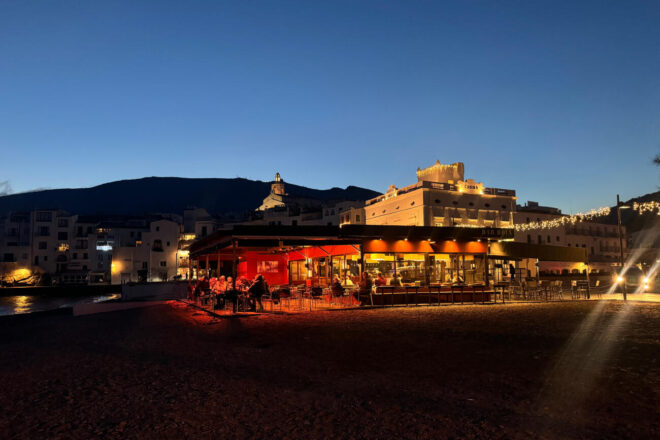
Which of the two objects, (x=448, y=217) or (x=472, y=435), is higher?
(x=448, y=217)

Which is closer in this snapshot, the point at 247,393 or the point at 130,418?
the point at 130,418

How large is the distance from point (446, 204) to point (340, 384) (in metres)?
46.5

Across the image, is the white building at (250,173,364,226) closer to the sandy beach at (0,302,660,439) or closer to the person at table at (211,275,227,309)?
the person at table at (211,275,227,309)

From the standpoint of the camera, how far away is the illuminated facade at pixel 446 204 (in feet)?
164

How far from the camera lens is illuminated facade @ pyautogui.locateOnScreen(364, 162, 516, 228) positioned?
50062 mm

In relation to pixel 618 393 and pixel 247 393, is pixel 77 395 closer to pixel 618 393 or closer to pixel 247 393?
pixel 247 393

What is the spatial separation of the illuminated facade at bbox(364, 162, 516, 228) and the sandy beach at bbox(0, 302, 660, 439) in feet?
124

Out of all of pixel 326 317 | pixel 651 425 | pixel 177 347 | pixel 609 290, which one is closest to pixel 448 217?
pixel 609 290

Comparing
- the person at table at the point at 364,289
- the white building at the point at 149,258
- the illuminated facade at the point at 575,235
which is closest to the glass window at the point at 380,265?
the person at table at the point at 364,289

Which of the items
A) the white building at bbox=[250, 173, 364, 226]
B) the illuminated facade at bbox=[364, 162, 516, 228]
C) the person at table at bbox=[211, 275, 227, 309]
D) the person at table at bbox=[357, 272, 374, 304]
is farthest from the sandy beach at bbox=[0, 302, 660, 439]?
the white building at bbox=[250, 173, 364, 226]

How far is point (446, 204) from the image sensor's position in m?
51.2

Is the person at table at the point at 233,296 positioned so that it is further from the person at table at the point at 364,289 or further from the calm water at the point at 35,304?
the calm water at the point at 35,304

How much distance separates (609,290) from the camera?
31.7m

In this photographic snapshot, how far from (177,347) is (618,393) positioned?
8.17 meters
